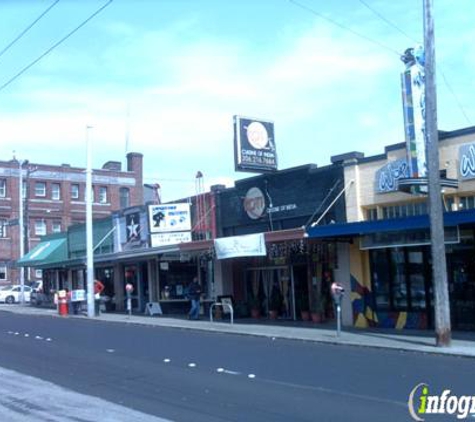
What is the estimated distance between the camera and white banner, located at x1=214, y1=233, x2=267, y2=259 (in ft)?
75.5

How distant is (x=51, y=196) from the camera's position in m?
62.2

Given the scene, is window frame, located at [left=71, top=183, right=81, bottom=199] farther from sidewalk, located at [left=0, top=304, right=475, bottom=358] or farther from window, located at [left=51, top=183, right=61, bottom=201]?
sidewalk, located at [left=0, top=304, right=475, bottom=358]

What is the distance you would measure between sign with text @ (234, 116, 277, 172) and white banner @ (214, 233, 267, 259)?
2.72 m

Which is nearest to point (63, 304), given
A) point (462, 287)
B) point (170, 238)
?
point (170, 238)

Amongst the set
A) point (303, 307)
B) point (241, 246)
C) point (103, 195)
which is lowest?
point (303, 307)

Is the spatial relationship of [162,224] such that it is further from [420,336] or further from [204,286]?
[420,336]

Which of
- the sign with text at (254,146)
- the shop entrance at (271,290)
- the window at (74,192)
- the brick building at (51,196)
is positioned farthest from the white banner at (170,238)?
the window at (74,192)

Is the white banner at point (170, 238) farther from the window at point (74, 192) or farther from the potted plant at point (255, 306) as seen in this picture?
the window at point (74, 192)

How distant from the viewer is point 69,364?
1420 cm

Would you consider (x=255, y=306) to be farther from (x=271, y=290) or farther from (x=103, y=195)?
(x=103, y=195)

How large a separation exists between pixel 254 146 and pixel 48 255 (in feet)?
64.2

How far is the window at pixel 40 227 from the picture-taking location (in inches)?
2421

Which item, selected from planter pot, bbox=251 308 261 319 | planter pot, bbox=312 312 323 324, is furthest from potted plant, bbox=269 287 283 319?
planter pot, bbox=312 312 323 324

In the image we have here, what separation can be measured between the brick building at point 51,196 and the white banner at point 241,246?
1403 inches
